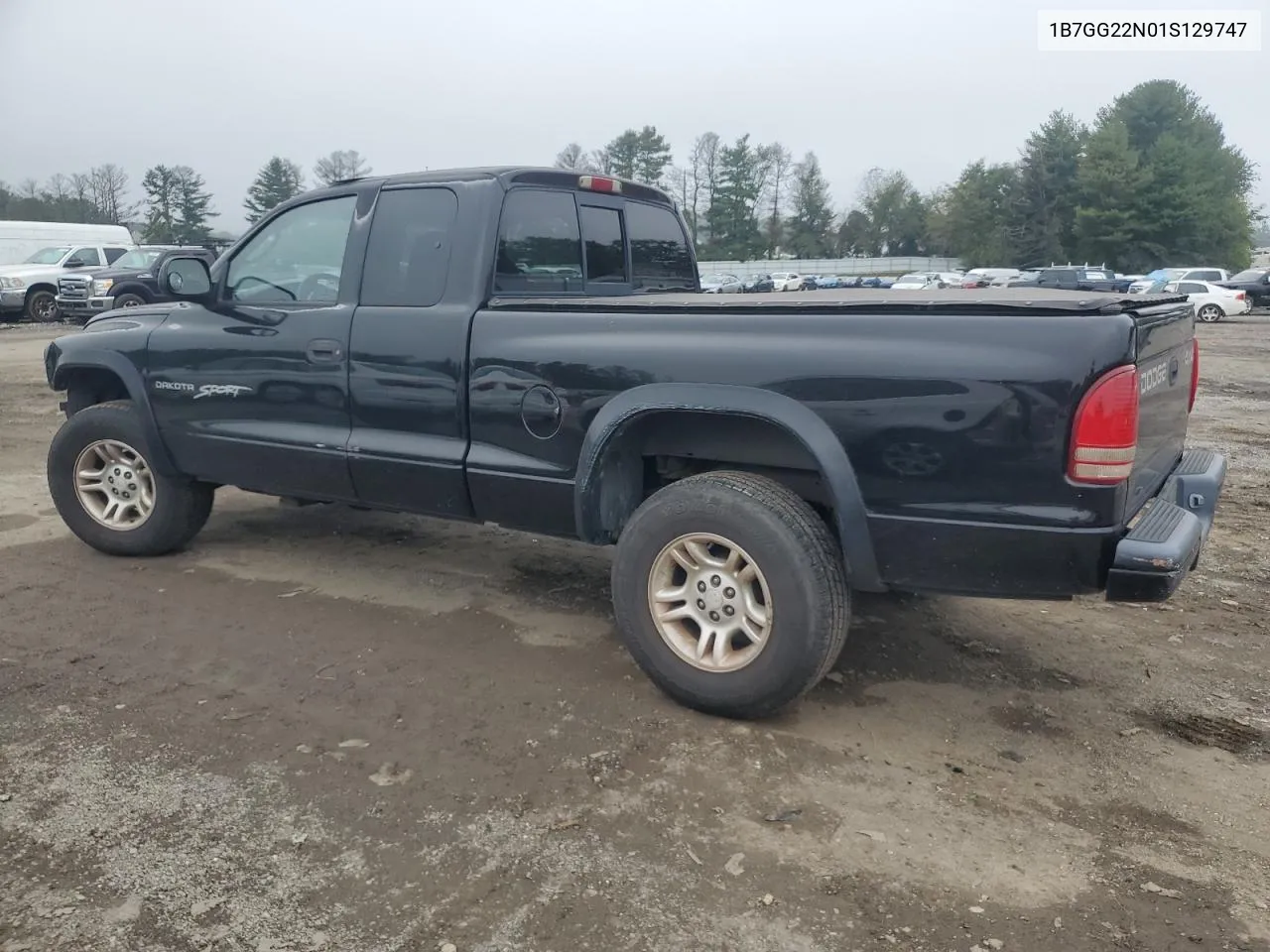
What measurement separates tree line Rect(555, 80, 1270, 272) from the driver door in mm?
46802

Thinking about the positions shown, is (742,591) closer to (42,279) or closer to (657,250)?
(657,250)

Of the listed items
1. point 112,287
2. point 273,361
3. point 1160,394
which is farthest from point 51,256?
point 1160,394

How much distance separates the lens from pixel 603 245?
485 centimetres

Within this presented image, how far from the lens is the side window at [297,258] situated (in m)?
4.55

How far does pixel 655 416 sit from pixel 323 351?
5.49ft

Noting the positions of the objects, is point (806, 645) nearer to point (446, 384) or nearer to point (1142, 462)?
point (1142, 462)

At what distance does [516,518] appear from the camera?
4.05m

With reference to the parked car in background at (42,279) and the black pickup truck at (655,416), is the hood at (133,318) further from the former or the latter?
the parked car in background at (42,279)

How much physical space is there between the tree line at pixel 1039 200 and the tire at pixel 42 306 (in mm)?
32089

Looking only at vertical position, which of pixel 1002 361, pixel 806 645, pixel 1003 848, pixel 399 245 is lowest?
pixel 1003 848

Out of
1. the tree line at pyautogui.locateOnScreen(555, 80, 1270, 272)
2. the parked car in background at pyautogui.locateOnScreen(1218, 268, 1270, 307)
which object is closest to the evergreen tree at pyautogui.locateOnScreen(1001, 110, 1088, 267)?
the tree line at pyautogui.locateOnScreen(555, 80, 1270, 272)

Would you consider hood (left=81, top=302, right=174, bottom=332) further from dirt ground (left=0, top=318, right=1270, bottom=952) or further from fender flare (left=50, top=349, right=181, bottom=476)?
dirt ground (left=0, top=318, right=1270, bottom=952)

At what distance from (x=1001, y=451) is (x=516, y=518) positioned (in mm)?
1922

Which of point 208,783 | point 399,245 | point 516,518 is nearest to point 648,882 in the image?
point 208,783
